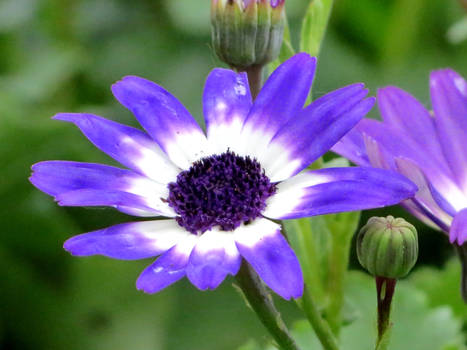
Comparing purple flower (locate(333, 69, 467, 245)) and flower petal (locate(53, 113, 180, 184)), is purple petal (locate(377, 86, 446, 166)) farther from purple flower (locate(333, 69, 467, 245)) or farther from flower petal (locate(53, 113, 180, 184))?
flower petal (locate(53, 113, 180, 184))

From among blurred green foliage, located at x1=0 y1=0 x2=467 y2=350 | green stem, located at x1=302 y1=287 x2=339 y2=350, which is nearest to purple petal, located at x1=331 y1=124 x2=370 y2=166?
green stem, located at x1=302 y1=287 x2=339 y2=350

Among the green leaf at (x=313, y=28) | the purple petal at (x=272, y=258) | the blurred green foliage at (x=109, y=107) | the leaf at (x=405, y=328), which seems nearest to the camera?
the purple petal at (x=272, y=258)

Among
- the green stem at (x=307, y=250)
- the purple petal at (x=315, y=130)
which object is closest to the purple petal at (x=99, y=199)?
the purple petal at (x=315, y=130)

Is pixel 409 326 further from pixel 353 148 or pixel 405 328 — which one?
pixel 353 148

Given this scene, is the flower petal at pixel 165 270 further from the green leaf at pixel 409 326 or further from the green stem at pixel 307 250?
the green leaf at pixel 409 326

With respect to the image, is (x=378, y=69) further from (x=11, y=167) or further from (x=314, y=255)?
(x=314, y=255)

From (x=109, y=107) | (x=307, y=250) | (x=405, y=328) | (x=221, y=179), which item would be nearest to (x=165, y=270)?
(x=221, y=179)
